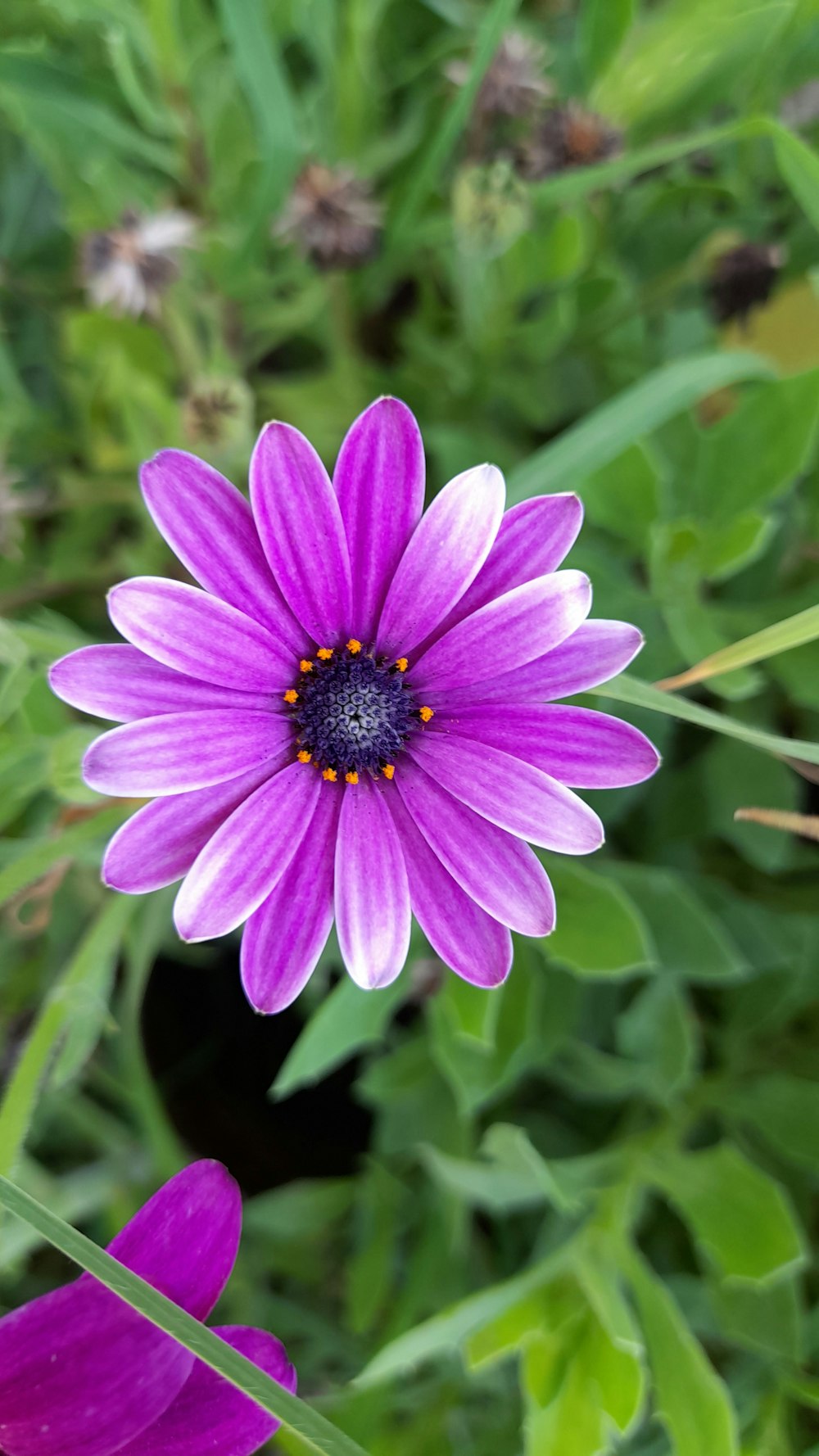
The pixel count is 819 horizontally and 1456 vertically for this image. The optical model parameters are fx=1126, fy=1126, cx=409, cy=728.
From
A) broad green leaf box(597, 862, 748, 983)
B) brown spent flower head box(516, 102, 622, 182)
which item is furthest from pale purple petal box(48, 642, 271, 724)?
brown spent flower head box(516, 102, 622, 182)

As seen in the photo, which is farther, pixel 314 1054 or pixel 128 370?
pixel 128 370

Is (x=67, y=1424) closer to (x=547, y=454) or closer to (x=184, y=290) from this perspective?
(x=547, y=454)

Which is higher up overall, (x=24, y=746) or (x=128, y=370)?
(x=128, y=370)

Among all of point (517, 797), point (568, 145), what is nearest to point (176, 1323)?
point (517, 797)

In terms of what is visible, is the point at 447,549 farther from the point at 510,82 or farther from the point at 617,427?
the point at 510,82

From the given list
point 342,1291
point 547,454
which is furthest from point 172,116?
point 342,1291

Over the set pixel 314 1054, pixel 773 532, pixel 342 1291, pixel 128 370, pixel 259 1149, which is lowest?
pixel 342 1291

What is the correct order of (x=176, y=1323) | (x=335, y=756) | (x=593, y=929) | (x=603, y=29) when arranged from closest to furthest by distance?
(x=176, y=1323)
(x=335, y=756)
(x=593, y=929)
(x=603, y=29)
